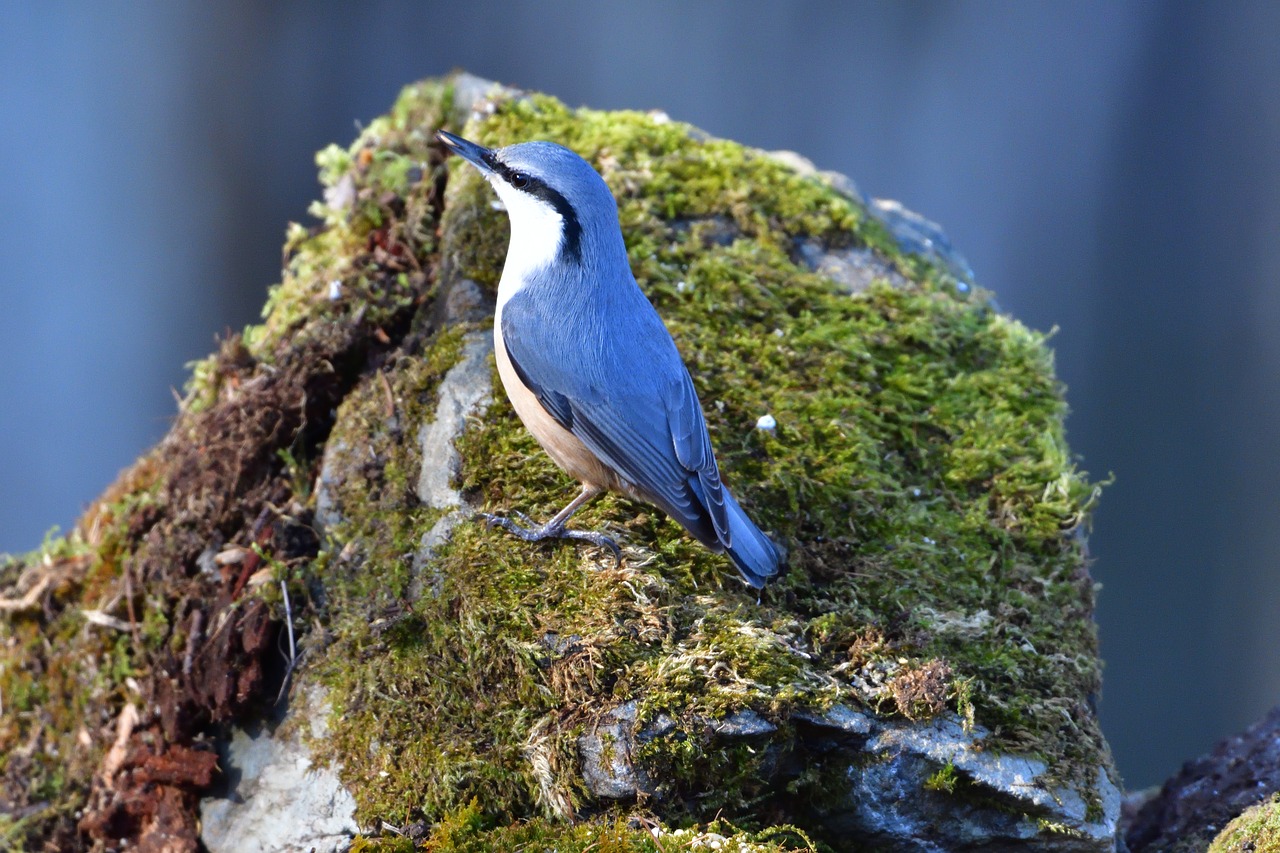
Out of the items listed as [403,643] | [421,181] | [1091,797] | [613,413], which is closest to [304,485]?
[403,643]

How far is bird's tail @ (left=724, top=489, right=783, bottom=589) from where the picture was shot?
272cm

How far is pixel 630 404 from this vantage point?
3.00 meters

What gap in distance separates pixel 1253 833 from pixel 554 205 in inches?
101

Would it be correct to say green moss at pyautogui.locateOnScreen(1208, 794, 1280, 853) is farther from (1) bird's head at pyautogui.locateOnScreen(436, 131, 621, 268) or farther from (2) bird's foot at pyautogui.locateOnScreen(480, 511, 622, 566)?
(1) bird's head at pyautogui.locateOnScreen(436, 131, 621, 268)

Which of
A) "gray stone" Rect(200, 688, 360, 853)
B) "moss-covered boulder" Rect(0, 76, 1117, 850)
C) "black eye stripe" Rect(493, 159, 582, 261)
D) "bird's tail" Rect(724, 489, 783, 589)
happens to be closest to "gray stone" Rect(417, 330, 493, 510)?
"moss-covered boulder" Rect(0, 76, 1117, 850)

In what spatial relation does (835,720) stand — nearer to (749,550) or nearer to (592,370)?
(749,550)

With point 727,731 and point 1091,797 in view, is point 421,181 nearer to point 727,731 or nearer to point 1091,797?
point 727,731

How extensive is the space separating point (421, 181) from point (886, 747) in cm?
289

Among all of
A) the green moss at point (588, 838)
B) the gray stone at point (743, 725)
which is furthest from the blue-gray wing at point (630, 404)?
the green moss at point (588, 838)

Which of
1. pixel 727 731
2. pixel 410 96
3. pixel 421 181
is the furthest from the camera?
pixel 410 96

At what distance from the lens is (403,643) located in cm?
282

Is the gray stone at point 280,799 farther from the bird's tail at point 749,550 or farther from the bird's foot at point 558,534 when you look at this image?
the bird's tail at point 749,550

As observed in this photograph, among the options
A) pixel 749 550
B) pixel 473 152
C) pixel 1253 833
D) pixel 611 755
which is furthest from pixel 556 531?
pixel 1253 833

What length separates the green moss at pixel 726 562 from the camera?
2.50 meters
